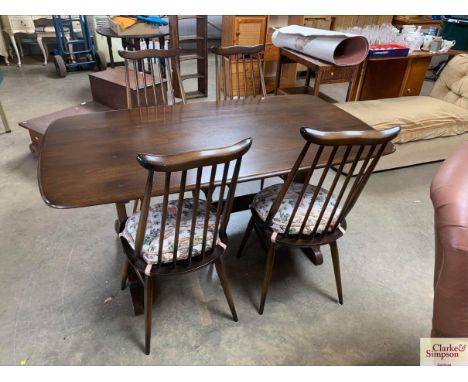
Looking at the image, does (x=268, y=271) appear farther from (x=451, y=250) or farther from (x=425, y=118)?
(x=425, y=118)

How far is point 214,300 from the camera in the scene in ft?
5.67

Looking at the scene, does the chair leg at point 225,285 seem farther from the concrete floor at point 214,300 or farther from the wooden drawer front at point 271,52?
the wooden drawer front at point 271,52

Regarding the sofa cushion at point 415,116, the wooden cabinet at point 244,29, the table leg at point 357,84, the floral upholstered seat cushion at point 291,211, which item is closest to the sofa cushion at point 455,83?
the sofa cushion at point 415,116

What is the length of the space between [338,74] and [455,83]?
1.11 meters

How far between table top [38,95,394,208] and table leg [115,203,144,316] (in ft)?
1.04

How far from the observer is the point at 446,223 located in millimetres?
835

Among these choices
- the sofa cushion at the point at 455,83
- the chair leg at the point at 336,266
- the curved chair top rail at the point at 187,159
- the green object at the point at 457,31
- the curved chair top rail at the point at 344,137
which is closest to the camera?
the curved chair top rail at the point at 187,159

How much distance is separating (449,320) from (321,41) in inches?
94.9

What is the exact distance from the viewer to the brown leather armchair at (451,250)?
2.65ft

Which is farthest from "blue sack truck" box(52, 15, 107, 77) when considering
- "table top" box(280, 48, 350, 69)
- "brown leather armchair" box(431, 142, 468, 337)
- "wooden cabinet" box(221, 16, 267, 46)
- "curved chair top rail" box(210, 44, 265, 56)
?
"brown leather armchair" box(431, 142, 468, 337)

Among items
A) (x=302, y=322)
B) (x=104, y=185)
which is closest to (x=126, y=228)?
(x=104, y=185)

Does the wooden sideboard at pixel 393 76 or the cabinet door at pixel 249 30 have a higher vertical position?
the cabinet door at pixel 249 30

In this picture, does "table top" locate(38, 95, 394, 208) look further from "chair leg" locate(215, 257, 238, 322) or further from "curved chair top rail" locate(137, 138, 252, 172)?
"chair leg" locate(215, 257, 238, 322)

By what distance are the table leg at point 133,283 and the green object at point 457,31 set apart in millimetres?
5459
